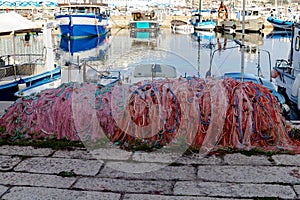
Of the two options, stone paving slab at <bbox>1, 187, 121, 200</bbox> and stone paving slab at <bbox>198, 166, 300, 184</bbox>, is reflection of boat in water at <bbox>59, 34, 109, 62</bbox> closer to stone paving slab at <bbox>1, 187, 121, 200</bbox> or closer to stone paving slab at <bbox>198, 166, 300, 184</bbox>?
stone paving slab at <bbox>198, 166, 300, 184</bbox>

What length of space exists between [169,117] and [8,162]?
210 centimetres

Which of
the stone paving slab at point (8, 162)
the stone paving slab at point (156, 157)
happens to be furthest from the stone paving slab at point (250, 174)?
the stone paving slab at point (8, 162)

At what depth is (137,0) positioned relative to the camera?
6856cm

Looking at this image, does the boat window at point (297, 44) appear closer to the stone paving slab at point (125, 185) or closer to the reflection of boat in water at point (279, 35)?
the stone paving slab at point (125, 185)

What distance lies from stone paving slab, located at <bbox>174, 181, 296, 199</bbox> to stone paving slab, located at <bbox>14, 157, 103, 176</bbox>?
1062mm

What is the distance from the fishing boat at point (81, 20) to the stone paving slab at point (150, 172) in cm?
3466

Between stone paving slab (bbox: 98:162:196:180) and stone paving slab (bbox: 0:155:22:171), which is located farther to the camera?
stone paving slab (bbox: 0:155:22:171)

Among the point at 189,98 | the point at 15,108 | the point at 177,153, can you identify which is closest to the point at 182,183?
the point at 177,153

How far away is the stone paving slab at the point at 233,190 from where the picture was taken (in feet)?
13.4

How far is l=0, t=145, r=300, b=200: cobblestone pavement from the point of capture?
13.5 ft

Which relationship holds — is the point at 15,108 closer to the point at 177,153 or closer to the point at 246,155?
the point at 177,153

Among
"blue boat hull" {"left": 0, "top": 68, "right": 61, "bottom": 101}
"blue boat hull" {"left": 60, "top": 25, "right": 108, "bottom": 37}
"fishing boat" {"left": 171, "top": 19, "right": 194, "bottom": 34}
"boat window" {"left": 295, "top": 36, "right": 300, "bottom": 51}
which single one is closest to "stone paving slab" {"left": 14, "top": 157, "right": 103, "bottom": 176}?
"blue boat hull" {"left": 0, "top": 68, "right": 61, "bottom": 101}

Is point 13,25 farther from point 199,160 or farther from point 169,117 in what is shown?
point 199,160

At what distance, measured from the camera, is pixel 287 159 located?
5090 mm
